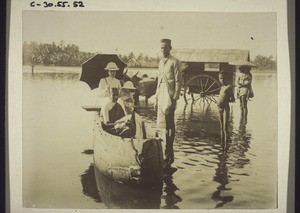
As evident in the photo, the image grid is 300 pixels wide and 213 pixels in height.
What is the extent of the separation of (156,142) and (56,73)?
0.49 metres

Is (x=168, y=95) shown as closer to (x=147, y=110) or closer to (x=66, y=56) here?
(x=147, y=110)

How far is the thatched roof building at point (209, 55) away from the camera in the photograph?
1.38m

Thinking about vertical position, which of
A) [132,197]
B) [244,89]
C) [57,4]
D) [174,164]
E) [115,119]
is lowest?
[132,197]

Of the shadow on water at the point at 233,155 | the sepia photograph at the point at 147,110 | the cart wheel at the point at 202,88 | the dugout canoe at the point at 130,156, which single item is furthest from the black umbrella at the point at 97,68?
the shadow on water at the point at 233,155

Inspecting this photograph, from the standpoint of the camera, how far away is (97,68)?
138 cm

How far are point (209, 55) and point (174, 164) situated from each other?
465 millimetres

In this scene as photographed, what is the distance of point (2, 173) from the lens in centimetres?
137

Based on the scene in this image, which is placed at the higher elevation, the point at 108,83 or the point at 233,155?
the point at 108,83

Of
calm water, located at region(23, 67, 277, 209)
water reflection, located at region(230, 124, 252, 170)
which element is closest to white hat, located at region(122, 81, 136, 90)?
calm water, located at region(23, 67, 277, 209)

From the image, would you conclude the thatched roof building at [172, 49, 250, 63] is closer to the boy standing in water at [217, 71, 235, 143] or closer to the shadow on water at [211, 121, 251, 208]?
the boy standing in water at [217, 71, 235, 143]

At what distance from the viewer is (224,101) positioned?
4.58 ft

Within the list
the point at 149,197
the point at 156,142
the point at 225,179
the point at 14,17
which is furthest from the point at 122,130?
the point at 14,17

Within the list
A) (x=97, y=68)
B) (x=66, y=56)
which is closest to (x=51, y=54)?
(x=66, y=56)

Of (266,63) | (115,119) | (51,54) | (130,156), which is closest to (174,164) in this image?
(130,156)
